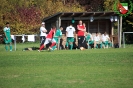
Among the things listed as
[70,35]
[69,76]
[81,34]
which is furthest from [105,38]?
[69,76]

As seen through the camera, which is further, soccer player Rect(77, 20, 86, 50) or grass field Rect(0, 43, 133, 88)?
soccer player Rect(77, 20, 86, 50)

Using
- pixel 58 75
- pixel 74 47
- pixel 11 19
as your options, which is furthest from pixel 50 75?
pixel 11 19

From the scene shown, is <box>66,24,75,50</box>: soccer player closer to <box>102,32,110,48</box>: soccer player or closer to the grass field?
<box>102,32,110,48</box>: soccer player

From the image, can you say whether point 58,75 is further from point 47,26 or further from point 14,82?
point 47,26

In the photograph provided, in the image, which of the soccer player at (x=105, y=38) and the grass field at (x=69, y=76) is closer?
the grass field at (x=69, y=76)

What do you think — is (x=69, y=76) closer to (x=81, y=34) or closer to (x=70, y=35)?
(x=81, y=34)

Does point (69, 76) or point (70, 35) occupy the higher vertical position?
point (70, 35)

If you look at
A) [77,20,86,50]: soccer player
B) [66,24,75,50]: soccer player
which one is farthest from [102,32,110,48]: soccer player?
[66,24,75,50]: soccer player

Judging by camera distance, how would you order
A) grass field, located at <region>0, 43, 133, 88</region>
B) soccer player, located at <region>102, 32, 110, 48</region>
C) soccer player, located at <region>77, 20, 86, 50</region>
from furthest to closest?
1. soccer player, located at <region>102, 32, 110, 48</region>
2. soccer player, located at <region>77, 20, 86, 50</region>
3. grass field, located at <region>0, 43, 133, 88</region>

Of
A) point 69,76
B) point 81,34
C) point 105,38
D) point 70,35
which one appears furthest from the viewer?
point 105,38

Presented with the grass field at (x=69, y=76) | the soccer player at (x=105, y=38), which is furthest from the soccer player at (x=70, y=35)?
the grass field at (x=69, y=76)

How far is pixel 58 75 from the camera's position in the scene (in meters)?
13.5

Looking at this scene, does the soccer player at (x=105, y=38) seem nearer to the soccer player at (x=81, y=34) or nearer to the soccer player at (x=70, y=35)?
the soccer player at (x=81, y=34)

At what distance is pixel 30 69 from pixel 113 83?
4437mm
